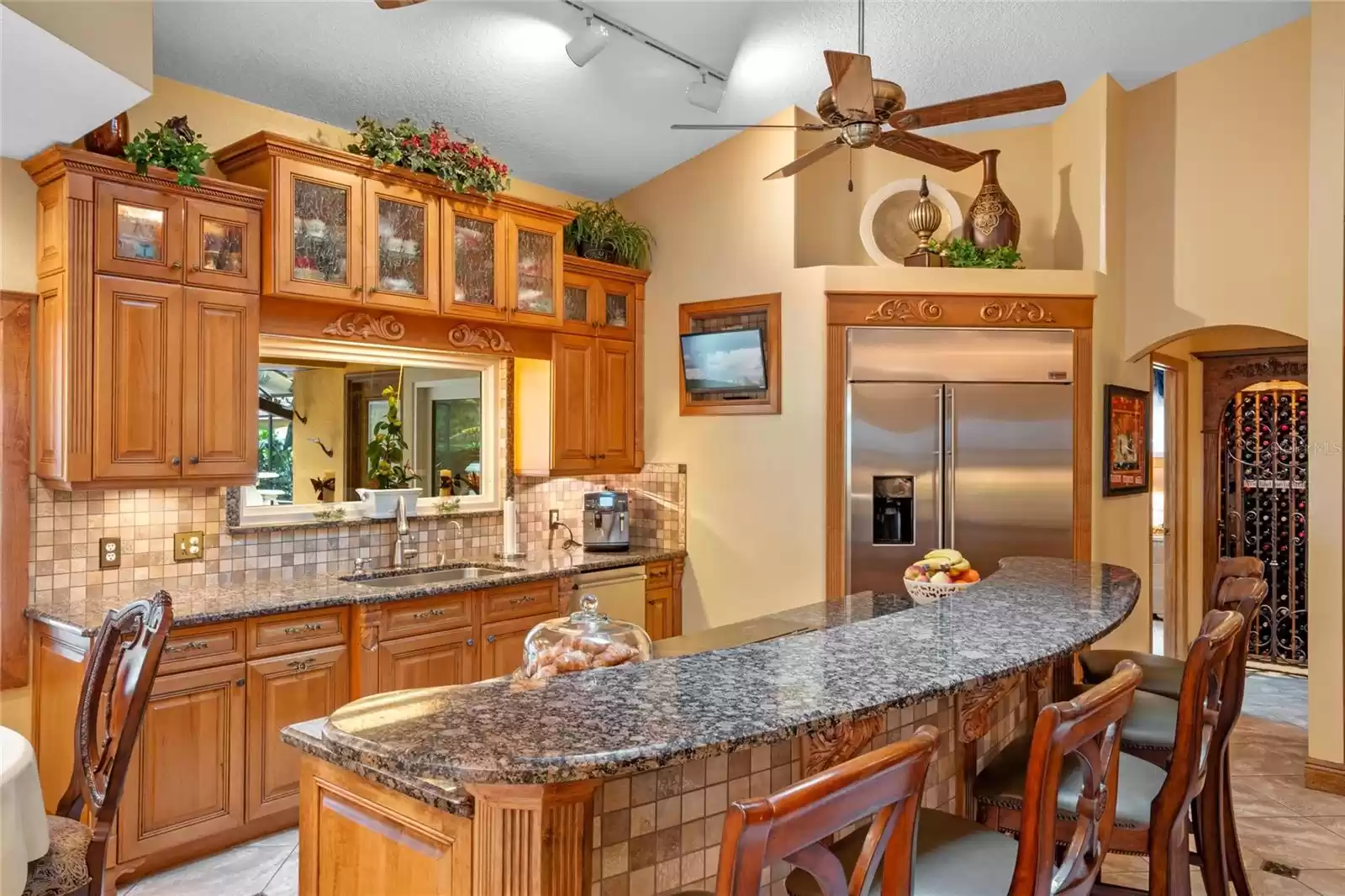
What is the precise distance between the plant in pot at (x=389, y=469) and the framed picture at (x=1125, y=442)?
12.1 ft

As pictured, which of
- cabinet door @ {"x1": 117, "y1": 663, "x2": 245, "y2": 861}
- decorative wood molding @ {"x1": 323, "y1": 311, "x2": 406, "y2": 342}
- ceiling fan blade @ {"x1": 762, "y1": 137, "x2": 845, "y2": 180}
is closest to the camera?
cabinet door @ {"x1": 117, "y1": 663, "x2": 245, "y2": 861}

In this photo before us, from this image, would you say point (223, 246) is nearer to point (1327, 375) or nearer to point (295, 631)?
point (295, 631)

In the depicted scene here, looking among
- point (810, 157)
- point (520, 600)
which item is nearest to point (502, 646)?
point (520, 600)

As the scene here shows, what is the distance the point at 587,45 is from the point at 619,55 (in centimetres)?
48

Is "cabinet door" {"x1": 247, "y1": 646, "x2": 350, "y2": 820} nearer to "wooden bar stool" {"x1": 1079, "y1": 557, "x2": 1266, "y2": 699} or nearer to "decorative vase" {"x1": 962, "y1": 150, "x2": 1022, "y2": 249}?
"wooden bar stool" {"x1": 1079, "y1": 557, "x2": 1266, "y2": 699}

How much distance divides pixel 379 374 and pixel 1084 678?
3.43m

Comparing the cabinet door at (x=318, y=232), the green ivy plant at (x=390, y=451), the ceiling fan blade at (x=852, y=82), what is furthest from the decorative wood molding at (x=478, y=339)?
the ceiling fan blade at (x=852, y=82)

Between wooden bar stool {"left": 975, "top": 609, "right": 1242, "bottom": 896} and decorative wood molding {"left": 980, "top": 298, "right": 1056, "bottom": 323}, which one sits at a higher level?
decorative wood molding {"left": 980, "top": 298, "right": 1056, "bottom": 323}

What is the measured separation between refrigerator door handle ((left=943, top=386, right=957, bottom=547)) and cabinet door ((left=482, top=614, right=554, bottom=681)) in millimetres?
2286

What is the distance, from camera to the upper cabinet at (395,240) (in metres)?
3.59

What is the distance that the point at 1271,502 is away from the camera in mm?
6184

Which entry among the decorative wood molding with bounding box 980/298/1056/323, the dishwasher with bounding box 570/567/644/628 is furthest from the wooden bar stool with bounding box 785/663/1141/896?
the decorative wood molding with bounding box 980/298/1056/323

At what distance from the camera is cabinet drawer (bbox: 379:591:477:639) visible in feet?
12.0

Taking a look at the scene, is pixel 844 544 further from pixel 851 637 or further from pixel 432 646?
pixel 851 637
